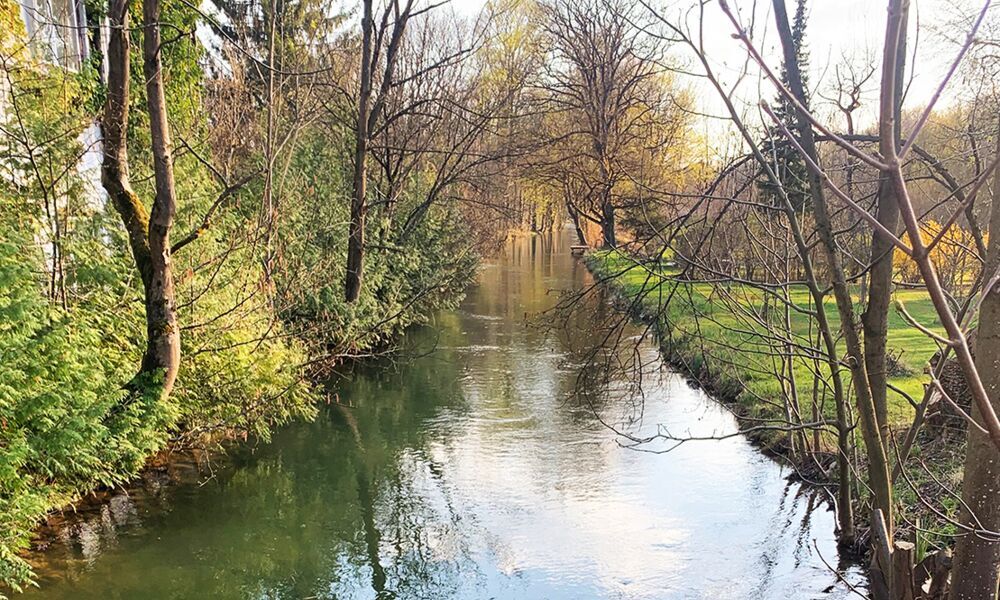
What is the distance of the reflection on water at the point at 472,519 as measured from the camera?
18.0 ft

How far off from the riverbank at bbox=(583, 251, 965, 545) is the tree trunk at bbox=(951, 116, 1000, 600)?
0.45 ft

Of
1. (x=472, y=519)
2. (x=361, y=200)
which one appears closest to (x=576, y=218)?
(x=361, y=200)

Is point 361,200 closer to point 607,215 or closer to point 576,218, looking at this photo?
point 607,215

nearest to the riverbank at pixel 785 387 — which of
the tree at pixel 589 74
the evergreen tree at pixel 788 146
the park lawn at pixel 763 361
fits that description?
the park lawn at pixel 763 361

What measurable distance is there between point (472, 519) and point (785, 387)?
14.0 feet

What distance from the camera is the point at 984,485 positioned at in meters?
2.39

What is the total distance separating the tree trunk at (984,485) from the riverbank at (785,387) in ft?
0.45

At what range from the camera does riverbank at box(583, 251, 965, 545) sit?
422cm

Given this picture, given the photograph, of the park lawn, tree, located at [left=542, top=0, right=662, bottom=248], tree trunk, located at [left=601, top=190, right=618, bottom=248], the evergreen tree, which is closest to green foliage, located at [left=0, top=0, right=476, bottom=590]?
tree trunk, located at [left=601, top=190, right=618, bottom=248]

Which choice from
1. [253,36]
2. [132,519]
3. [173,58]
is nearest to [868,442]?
[132,519]

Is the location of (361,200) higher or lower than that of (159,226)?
higher

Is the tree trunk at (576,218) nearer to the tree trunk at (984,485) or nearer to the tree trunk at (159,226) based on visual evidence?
the tree trunk at (159,226)

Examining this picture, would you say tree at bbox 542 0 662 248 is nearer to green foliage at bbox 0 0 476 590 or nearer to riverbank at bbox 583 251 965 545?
Result: riverbank at bbox 583 251 965 545

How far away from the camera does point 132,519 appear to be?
6383 millimetres
